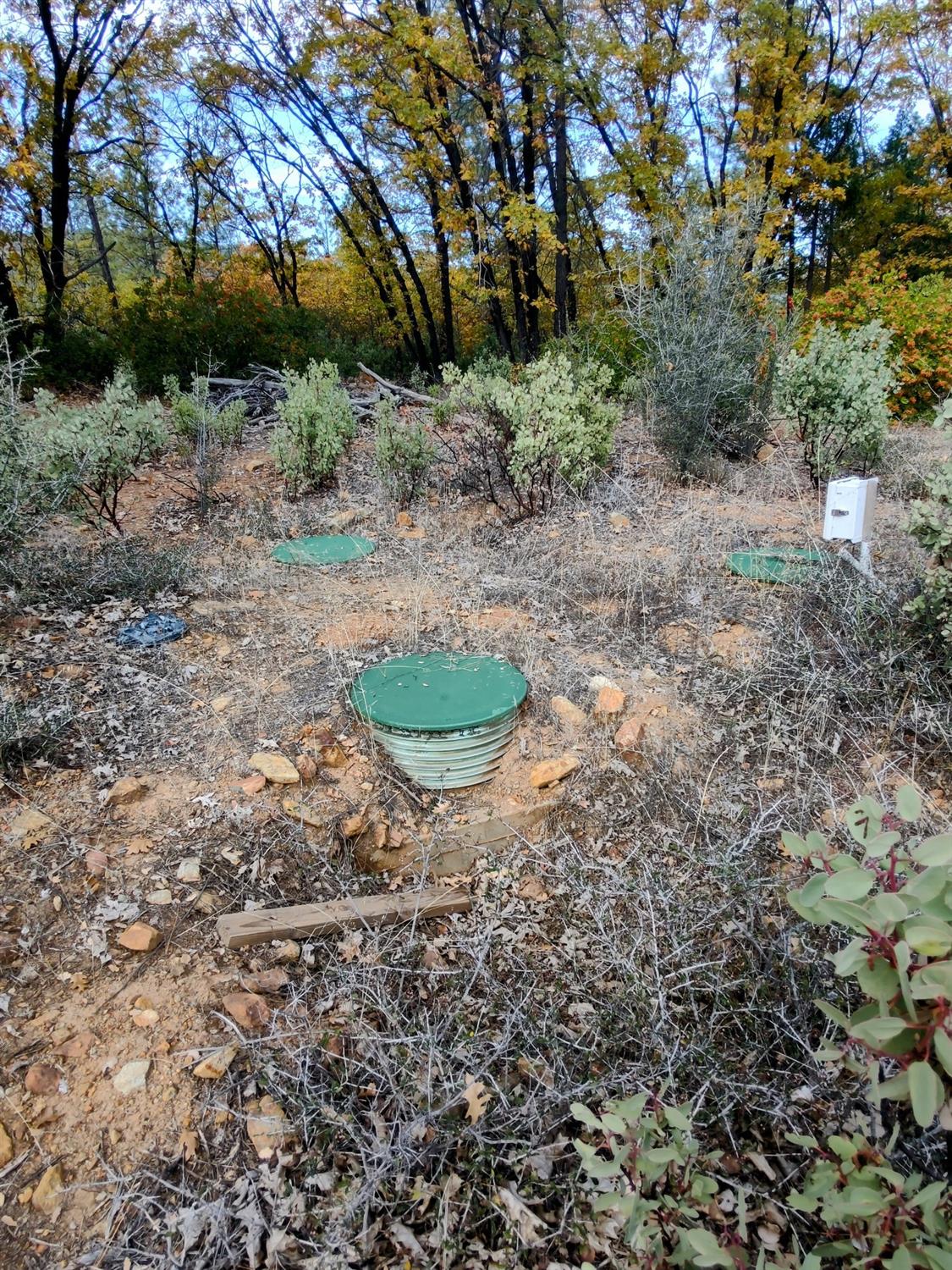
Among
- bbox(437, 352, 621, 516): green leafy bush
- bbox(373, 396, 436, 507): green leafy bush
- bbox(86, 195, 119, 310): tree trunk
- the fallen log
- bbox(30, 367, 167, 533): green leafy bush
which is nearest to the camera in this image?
bbox(30, 367, 167, 533): green leafy bush

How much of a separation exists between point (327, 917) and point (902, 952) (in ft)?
5.05

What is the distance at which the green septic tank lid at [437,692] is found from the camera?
2.44 meters

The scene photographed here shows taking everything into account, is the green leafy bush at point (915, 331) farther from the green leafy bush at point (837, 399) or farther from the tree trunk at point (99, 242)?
the tree trunk at point (99, 242)

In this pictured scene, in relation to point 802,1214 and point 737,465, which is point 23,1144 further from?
point 737,465

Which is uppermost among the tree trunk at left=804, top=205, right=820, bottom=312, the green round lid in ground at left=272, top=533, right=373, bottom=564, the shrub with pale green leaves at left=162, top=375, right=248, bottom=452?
the tree trunk at left=804, top=205, right=820, bottom=312

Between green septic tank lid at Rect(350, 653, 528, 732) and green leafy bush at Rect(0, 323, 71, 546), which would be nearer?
green septic tank lid at Rect(350, 653, 528, 732)

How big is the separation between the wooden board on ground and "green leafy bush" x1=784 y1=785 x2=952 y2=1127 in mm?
1476

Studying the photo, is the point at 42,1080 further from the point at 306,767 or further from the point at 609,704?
the point at 609,704

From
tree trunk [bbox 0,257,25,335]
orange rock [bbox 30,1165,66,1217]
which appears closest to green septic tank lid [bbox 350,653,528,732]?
orange rock [bbox 30,1165,66,1217]

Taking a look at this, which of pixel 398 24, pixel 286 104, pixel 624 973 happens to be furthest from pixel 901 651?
pixel 286 104

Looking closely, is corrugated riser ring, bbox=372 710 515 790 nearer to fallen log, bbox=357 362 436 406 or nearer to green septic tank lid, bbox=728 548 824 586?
green septic tank lid, bbox=728 548 824 586

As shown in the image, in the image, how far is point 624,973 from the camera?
5.33 ft

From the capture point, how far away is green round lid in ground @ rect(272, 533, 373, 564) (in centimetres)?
424

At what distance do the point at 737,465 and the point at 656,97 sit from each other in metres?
8.51
